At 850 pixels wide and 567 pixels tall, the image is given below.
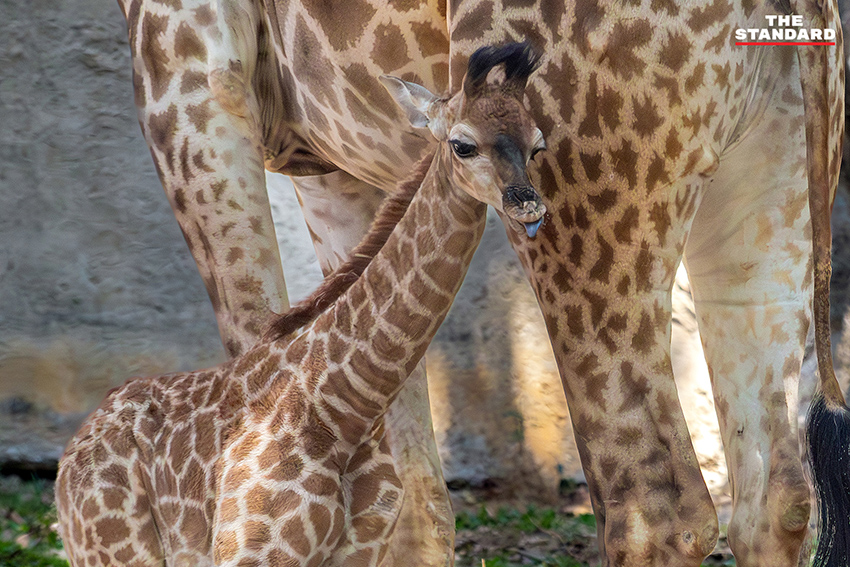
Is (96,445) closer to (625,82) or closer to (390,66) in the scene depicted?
(390,66)

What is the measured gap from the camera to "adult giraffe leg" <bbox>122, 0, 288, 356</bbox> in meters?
2.41

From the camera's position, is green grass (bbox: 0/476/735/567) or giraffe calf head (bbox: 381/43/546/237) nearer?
giraffe calf head (bbox: 381/43/546/237)

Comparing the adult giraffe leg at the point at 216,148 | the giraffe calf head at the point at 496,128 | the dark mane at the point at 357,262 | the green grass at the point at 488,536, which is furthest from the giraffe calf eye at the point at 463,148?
the green grass at the point at 488,536

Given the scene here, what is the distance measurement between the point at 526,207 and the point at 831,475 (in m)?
1.04

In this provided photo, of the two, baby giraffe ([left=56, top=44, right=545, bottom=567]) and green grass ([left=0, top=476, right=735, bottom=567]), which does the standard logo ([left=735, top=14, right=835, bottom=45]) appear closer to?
baby giraffe ([left=56, top=44, right=545, bottom=567])

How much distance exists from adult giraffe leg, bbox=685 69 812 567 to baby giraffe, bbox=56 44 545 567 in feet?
2.47

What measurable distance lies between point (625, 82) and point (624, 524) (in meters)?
0.86

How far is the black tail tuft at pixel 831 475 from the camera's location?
2.00 metres

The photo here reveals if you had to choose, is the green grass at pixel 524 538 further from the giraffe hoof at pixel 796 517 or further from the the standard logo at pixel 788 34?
the the standard logo at pixel 788 34

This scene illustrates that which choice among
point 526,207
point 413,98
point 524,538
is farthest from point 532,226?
point 524,538

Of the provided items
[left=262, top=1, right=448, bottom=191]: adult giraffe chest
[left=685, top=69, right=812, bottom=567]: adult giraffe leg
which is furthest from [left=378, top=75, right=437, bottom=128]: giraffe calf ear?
[left=685, top=69, right=812, bottom=567]: adult giraffe leg

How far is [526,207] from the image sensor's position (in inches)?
59.9

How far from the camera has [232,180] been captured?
95.5 inches

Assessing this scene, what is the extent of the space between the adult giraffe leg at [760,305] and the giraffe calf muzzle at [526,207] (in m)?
0.84
